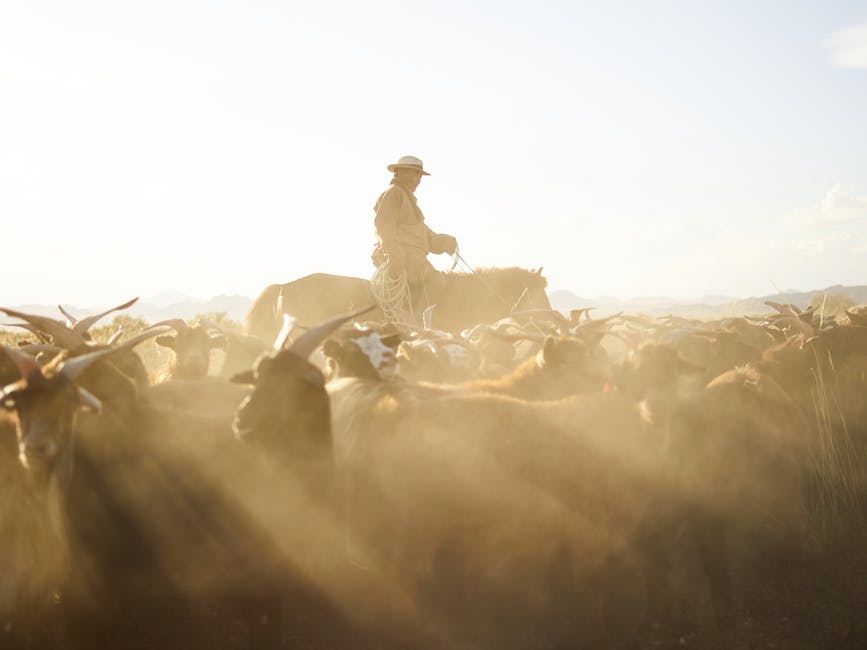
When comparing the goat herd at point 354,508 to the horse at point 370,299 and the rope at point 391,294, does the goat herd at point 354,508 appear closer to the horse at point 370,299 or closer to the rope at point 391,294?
the rope at point 391,294

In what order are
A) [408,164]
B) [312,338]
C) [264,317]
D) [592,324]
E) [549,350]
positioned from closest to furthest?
[312,338], [549,350], [592,324], [408,164], [264,317]

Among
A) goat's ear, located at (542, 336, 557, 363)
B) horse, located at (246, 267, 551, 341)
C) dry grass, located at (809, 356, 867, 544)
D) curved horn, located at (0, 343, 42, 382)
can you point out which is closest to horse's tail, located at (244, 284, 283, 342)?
horse, located at (246, 267, 551, 341)

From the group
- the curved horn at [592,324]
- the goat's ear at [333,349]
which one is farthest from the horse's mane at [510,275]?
the goat's ear at [333,349]

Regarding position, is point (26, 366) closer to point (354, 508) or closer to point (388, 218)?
point (354, 508)

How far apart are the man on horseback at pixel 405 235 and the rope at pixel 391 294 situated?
5cm

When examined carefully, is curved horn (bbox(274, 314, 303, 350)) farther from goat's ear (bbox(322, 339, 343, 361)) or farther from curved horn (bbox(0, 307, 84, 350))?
curved horn (bbox(0, 307, 84, 350))

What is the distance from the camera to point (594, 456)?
6066 mm

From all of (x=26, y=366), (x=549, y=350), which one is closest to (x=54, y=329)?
(x=26, y=366)

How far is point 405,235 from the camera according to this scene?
13.6 m

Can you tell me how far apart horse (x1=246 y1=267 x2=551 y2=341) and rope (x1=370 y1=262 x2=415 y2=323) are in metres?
0.35

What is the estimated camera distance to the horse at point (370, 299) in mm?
14109

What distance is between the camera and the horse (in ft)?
46.3

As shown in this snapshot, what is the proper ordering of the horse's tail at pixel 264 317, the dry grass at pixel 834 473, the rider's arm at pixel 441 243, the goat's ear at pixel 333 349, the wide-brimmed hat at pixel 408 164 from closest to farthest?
the goat's ear at pixel 333 349 < the dry grass at pixel 834 473 < the wide-brimmed hat at pixel 408 164 < the horse's tail at pixel 264 317 < the rider's arm at pixel 441 243

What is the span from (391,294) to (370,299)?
677 mm
